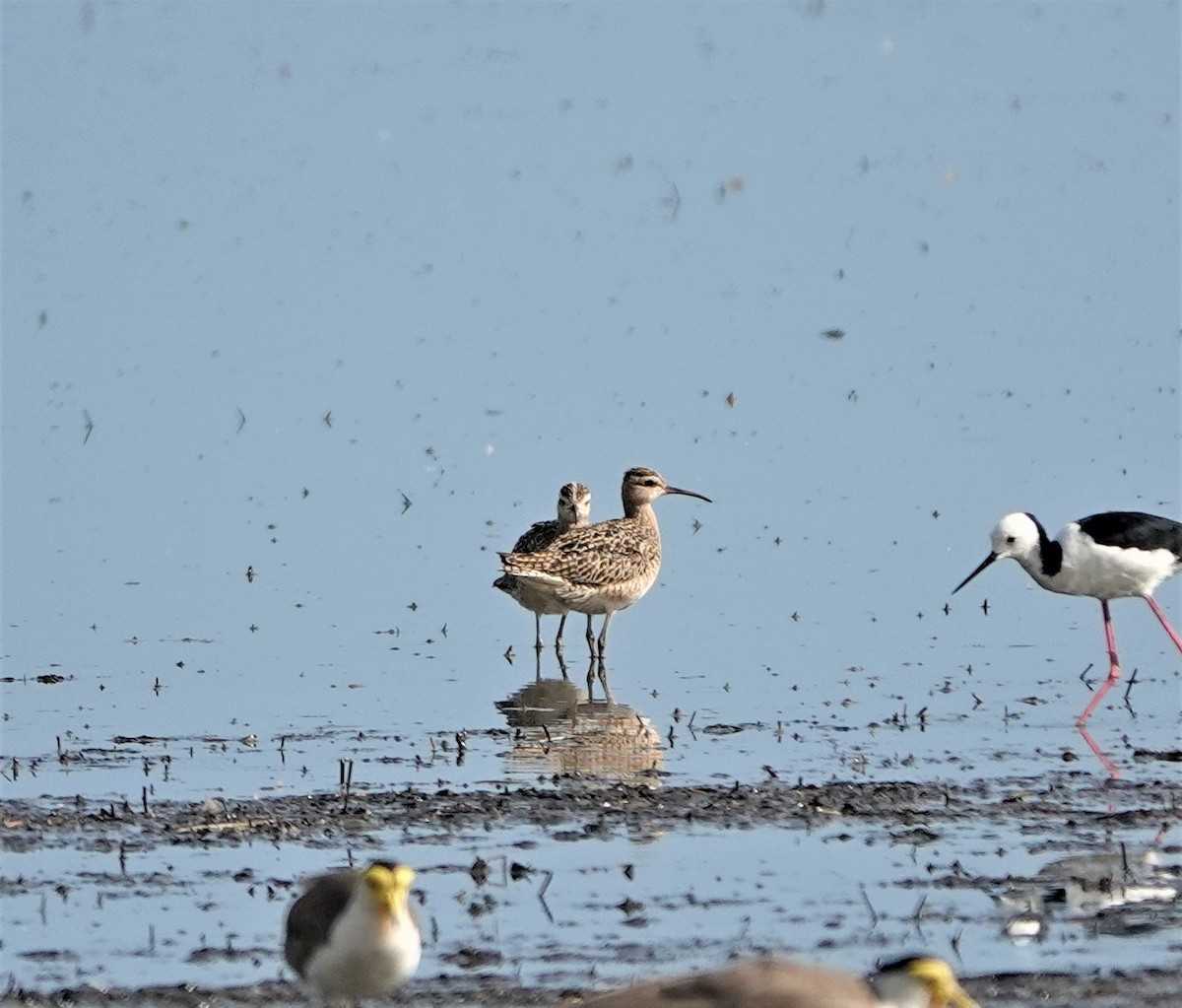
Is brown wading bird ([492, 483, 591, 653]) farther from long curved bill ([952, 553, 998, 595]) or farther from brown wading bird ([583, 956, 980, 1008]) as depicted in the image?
brown wading bird ([583, 956, 980, 1008])

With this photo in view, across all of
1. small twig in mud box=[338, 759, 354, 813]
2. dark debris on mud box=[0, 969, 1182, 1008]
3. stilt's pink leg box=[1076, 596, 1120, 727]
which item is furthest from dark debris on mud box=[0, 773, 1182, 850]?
dark debris on mud box=[0, 969, 1182, 1008]

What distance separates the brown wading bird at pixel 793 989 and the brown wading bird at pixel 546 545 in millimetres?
8441

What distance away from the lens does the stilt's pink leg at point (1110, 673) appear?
1305 cm

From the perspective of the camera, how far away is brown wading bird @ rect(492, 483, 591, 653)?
15.8 metres

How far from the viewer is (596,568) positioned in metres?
15.8

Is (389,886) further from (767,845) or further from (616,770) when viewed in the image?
(616,770)

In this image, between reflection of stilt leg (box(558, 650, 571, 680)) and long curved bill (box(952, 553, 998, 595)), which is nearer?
reflection of stilt leg (box(558, 650, 571, 680))

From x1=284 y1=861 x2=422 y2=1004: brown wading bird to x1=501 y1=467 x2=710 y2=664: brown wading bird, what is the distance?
7.18 m

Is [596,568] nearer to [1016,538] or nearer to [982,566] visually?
[982,566]

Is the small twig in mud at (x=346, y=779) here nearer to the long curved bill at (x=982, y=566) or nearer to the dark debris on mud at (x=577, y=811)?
the dark debris on mud at (x=577, y=811)

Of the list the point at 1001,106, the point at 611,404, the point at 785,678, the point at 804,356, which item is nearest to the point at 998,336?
the point at 804,356

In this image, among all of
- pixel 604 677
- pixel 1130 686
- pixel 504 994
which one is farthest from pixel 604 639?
pixel 504 994

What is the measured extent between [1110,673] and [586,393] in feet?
25.8

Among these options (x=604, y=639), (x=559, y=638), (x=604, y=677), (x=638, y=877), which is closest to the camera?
(x=638, y=877)
